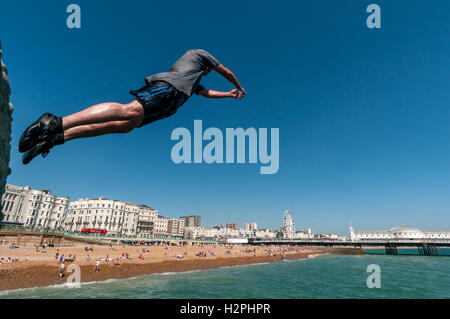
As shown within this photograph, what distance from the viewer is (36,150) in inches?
92.8

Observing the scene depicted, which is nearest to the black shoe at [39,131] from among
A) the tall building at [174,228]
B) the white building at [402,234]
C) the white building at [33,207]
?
the white building at [33,207]

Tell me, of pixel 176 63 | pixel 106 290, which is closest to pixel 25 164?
pixel 176 63

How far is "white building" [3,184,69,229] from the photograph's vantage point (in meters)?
72.4

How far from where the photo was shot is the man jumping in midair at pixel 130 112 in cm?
230

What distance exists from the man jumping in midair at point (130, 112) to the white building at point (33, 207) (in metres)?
89.9

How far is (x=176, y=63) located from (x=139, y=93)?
0.77 metres

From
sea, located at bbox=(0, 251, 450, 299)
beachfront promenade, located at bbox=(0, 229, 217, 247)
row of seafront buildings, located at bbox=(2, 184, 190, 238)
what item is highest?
row of seafront buildings, located at bbox=(2, 184, 190, 238)

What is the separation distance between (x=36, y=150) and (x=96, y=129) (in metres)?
0.62

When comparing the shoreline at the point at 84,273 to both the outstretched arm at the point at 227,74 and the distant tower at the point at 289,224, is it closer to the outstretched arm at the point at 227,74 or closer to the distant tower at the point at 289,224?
the outstretched arm at the point at 227,74

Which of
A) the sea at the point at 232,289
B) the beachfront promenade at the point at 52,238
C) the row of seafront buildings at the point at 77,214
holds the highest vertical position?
the row of seafront buildings at the point at 77,214

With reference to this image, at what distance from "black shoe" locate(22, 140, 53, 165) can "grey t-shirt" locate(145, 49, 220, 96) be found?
1.28m

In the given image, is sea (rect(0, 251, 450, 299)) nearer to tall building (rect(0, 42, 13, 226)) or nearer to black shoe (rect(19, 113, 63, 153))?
tall building (rect(0, 42, 13, 226))

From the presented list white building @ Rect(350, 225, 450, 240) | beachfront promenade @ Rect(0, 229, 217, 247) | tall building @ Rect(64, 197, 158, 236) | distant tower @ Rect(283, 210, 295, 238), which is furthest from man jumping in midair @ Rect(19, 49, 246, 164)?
distant tower @ Rect(283, 210, 295, 238)
